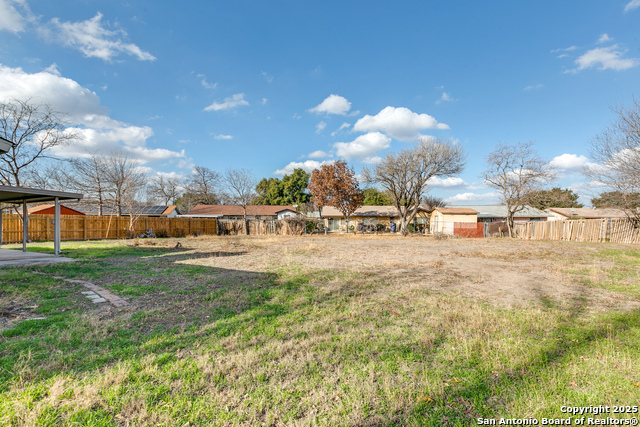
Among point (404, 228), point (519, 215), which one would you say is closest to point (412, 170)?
point (404, 228)

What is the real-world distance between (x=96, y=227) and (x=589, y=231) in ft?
123

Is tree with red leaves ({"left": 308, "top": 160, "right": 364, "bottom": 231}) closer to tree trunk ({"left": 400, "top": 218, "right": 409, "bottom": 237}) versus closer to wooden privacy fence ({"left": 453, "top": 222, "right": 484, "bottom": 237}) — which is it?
tree trunk ({"left": 400, "top": 218, "right": 409, "bottom": 237})

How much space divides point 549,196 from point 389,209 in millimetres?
18352

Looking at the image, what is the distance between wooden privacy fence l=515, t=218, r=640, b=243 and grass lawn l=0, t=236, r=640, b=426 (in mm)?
19112

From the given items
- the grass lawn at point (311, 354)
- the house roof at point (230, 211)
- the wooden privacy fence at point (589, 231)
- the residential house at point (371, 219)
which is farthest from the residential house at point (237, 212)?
the grass lawn at point (311, 354)

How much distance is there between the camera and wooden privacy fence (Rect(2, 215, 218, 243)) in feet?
58.2

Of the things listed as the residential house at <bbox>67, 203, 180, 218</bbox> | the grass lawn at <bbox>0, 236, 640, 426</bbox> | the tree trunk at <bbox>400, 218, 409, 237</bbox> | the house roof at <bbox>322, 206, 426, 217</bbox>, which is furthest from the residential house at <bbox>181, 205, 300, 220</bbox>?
the grass lawn at <bbox>0, 236, 640, 426</bbox>

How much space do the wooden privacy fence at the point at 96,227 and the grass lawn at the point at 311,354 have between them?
54.6 feet

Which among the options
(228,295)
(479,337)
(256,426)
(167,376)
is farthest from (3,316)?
(479,337)

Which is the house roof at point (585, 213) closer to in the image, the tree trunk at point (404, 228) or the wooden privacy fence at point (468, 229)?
the wooden privacy fence at point (468, 229)

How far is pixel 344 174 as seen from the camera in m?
33.3

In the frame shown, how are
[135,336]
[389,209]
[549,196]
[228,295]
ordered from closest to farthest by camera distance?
[135,336] → [228,295] → [549,196] → [389,209]

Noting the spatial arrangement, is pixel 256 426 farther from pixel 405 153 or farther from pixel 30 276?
pixel 405 153

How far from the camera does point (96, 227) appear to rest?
21.4 metres
